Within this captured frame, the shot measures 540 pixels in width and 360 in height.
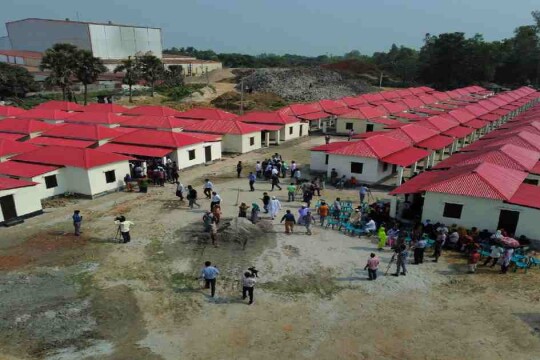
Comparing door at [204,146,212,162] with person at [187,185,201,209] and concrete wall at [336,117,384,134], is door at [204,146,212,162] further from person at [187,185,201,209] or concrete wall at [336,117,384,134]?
concrete wall at [336,117,384,134]

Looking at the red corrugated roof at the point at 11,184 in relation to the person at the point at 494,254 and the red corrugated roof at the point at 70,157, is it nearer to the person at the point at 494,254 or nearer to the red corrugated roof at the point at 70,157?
the red corrugated roof at the point at 70,157

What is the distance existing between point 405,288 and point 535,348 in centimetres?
444

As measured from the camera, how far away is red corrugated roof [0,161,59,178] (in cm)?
2467

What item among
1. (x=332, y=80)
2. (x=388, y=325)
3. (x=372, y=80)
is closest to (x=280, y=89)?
(x=332, y=80)

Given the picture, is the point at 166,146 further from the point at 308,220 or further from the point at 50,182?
the point at 308,220

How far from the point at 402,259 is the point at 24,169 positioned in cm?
2265

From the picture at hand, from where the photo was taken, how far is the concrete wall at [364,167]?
28469 millimetres

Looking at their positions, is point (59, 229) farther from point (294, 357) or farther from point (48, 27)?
point (48, 27)

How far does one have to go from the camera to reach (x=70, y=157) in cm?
2645

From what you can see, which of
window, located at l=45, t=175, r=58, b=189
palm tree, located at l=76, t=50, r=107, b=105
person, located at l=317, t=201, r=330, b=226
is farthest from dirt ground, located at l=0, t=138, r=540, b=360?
palm tree, located at l=76, t=50, r=107, b=105

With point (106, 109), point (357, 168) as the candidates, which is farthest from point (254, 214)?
point (106, 109)

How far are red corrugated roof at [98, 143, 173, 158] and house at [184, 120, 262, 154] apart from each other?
8.27 metres

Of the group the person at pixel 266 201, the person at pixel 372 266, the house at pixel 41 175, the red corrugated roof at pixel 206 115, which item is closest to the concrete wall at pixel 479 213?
the person at pixel 372 266

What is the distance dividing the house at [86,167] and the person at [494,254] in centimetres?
2202
